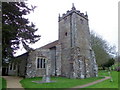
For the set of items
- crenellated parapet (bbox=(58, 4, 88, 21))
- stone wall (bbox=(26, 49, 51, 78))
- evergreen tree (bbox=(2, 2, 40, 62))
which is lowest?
stone wall (bbox=(26, 49, 51, 78))

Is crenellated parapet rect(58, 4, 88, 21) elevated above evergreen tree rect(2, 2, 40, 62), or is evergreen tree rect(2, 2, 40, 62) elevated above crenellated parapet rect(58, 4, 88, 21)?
crenellated parapet rect(58, 4, 88, 21)

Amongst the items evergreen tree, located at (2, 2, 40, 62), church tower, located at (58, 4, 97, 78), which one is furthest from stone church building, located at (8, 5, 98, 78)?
evergreen tree, located at (2, 2, 40, 62)

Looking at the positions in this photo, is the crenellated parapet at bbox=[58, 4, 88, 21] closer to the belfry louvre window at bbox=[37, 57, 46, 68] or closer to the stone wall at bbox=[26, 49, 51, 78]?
the stone wall at bbox=[26, 49, 51, 78]

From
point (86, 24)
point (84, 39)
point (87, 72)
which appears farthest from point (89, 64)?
point (86, 24)

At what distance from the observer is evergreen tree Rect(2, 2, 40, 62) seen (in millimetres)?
11694

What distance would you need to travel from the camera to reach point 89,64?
2112cm

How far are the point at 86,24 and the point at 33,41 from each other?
13.1m

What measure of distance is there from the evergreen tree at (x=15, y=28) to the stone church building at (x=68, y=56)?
5.48 metres

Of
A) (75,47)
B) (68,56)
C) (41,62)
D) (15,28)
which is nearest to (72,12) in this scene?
(75,47)

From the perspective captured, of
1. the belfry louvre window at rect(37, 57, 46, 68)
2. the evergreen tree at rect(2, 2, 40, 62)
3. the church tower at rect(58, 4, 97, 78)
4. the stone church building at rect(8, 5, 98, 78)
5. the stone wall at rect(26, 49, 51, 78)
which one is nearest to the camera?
the evergreen tree at rect(2, 2, 40, 62)

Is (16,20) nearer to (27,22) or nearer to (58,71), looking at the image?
(27,22)

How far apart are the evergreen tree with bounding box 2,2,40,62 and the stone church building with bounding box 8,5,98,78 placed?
548 cm

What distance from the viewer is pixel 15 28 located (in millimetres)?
12438

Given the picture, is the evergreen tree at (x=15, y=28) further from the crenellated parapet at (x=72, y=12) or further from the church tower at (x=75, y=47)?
the crenellated parapet at (x=72, y=12)
